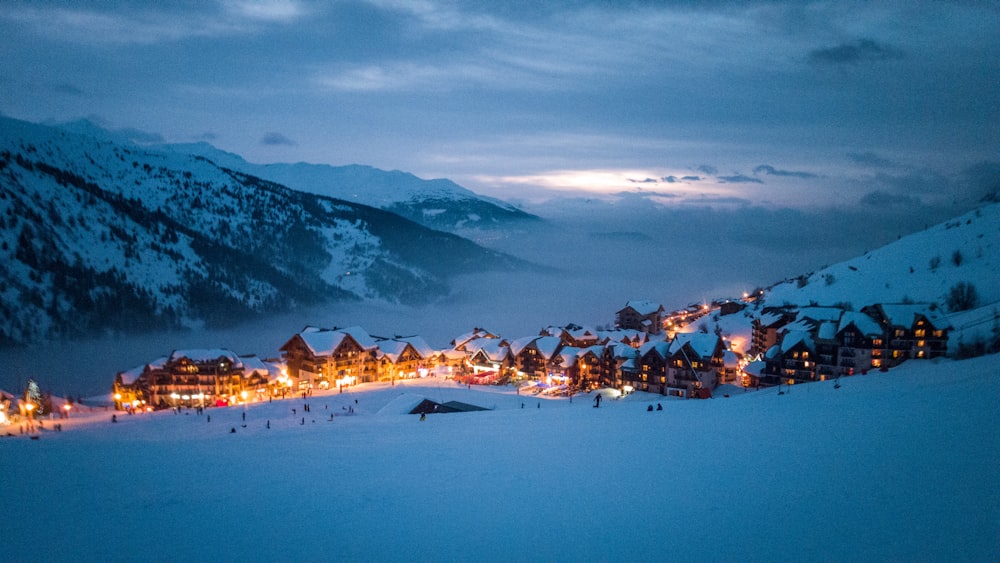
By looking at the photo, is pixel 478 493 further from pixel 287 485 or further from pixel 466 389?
pixel 466 389

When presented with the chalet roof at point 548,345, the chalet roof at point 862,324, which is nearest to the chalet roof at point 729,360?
the chalet roof at point 862,324

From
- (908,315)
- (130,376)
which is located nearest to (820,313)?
(908,315)

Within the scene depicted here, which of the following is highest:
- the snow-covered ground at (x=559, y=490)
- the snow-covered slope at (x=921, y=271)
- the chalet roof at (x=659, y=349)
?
the snow-covered slope at (x=921, y=271)

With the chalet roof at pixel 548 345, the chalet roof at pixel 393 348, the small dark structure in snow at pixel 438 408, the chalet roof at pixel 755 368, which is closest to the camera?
the small dark structure in snow at pixel 438 408

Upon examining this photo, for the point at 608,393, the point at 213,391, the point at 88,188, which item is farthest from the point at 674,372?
the point at 88,188

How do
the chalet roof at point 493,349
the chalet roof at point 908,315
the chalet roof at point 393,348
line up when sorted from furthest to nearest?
the chalet roof at point 493,349 → the chalet roof at point 393,348 → the chalet roof at point 908,315

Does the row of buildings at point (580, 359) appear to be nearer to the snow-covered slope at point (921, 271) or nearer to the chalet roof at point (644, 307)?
the chalet roof at point (644, 307)

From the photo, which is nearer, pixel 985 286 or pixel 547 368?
pixel 985 286

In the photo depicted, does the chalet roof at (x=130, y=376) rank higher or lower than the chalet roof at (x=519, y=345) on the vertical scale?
lower
